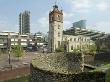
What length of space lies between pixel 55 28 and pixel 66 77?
289ft

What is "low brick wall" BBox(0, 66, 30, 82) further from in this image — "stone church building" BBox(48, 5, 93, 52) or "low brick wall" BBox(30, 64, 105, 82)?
"stone church building" BBox(48, 5, 93, 52)

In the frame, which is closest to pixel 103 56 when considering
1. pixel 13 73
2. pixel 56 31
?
pixel 56 31

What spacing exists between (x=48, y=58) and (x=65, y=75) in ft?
34.4

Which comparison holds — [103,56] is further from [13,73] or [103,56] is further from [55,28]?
[13,73]

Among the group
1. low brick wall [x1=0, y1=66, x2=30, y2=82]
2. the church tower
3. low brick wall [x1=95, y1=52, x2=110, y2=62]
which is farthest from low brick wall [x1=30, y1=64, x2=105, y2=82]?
the church tower

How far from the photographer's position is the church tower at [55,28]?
3994 inches

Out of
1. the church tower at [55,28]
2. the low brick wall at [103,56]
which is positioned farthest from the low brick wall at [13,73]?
the church tower at [55,28]

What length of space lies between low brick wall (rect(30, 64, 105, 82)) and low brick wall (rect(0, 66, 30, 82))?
3081cm

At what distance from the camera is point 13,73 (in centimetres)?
5197

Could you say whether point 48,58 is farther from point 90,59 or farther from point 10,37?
point 10,37

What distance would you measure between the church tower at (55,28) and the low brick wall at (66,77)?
82.4 metres

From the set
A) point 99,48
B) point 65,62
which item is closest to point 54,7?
point 99,48

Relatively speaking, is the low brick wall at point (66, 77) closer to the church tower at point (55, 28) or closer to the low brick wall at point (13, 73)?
the low brick wall at point (13, 73)

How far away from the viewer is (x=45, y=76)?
17844 millimetres
